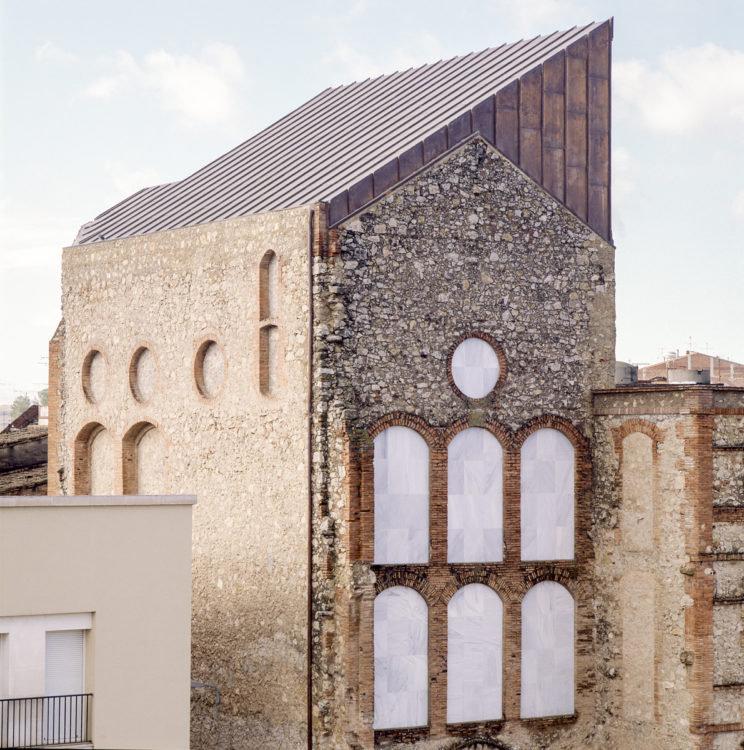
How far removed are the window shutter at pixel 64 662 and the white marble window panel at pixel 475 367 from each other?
8669 millimetres

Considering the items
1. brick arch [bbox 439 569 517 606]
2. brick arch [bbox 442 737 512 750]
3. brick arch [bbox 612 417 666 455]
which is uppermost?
brick arch [bbox 612 417 666 455]

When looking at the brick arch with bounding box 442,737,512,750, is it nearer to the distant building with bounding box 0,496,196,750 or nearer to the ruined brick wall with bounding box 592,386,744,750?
the ruined brick wall with bounding box 592,386,744,750

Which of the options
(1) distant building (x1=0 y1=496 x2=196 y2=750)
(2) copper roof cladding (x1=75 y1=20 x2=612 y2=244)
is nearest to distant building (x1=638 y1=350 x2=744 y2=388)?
(2) copper roof cladding (x1=75 y1=20 x2=612 y2=244)

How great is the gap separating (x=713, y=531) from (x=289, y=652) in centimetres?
756

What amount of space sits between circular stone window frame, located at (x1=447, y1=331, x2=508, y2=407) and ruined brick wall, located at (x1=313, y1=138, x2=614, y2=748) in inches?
1.7

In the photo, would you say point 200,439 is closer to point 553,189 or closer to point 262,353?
point 262,353

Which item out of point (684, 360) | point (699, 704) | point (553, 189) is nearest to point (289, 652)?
point (699, 704)

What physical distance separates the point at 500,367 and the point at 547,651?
5157mm

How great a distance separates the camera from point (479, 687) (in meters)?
24.0

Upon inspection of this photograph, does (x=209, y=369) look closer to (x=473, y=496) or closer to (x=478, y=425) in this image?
(x=478, y=425)

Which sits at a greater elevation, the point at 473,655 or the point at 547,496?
the point at 547,496

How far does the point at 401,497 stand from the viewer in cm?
2358

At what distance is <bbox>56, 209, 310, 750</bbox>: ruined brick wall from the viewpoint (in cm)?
2369

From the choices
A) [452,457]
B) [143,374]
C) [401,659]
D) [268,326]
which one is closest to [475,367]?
[452,457]
